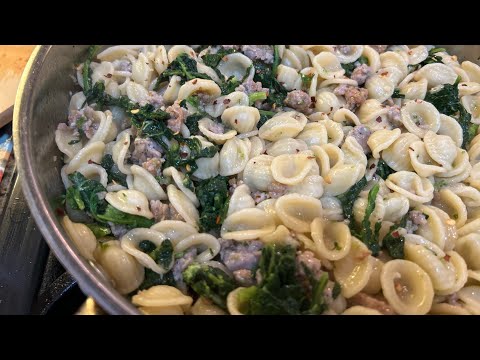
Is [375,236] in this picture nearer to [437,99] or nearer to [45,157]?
[437,99]

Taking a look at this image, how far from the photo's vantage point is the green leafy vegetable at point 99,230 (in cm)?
292

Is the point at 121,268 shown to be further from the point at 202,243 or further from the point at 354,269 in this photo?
the point at 354,269

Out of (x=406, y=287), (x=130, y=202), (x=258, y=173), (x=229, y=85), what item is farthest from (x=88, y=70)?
(x=406, y=287)

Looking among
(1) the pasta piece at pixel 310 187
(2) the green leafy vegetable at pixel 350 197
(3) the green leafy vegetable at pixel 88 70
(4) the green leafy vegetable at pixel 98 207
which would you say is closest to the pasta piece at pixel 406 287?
(2) the green leafy vegetable at pixel 350 197

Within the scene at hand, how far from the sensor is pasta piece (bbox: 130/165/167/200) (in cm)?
305

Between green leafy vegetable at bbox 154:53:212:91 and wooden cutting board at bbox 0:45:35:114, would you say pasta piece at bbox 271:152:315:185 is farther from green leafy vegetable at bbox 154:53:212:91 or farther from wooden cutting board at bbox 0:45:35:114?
wooden cutting board at bbox 0:45:35:114

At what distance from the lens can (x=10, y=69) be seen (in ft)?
14.4

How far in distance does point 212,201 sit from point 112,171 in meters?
0.76

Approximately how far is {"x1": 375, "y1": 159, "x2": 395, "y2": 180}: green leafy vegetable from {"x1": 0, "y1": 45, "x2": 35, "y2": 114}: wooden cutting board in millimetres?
3215

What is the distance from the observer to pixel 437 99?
12.3ft

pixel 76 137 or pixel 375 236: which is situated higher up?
pixel 76 137
